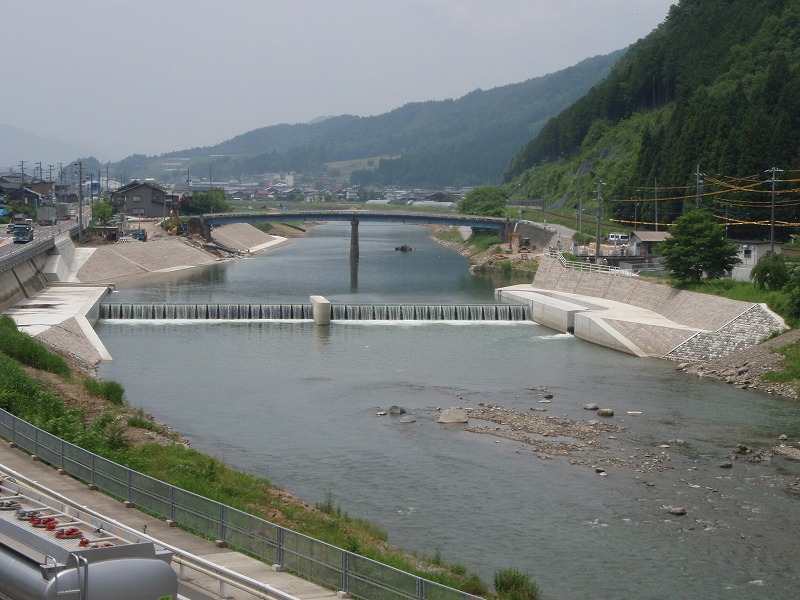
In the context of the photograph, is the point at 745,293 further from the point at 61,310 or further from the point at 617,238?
the point at 61,310

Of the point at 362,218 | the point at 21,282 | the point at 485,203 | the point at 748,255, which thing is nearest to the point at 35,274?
the point at 21,282

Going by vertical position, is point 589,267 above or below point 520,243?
above

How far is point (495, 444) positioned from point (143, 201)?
337ft

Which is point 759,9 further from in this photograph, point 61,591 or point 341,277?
point 61,591

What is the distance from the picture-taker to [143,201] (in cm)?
12912

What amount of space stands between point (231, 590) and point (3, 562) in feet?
11.4

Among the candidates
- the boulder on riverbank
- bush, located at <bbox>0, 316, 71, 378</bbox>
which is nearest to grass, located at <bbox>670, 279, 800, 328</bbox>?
the boulder on riverbank

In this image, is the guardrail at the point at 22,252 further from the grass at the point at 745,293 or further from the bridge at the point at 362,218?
the grass at the point at 745,293

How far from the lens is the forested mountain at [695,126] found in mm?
70375

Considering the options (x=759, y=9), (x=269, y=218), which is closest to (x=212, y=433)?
(x=269, y=218)

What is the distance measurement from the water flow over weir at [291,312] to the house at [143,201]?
70.7 metres

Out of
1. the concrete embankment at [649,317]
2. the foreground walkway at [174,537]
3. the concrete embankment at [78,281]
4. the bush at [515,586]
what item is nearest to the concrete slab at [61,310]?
the concrete embankment at [78,281]

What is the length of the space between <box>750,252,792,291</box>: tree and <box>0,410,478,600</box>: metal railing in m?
36.6

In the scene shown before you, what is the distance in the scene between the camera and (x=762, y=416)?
36.9 m
